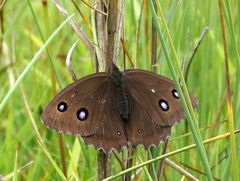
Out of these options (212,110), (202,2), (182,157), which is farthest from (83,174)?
(202,2)

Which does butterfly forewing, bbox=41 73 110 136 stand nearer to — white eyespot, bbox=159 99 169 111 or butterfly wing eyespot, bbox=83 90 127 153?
butterfly wing eyespot, bbox=83 90 127 153

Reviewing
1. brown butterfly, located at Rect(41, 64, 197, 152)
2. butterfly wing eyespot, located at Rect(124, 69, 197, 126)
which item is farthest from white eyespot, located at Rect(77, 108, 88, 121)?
butterfly wing eyespot, located at Rect(124, 69, 197, 126)

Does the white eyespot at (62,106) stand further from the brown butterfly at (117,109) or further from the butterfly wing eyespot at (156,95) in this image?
the butterfly wing eyespot at (156,95)

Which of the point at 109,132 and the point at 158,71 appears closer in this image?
the point at 109,132

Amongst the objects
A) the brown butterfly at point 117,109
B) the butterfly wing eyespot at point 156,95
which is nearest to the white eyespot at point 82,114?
the brown butterfly at point 117,109

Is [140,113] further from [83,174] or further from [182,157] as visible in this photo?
[83,174]

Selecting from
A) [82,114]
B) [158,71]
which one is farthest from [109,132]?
[158,71]

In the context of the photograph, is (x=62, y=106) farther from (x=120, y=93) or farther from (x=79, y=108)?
(x=120, y=93)
